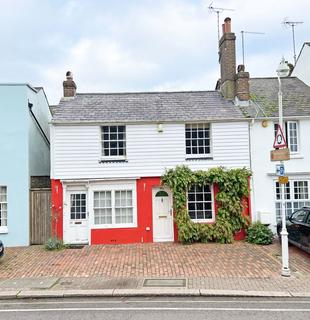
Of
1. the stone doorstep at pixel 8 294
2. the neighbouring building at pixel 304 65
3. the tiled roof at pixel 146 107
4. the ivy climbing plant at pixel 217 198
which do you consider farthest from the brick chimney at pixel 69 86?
the neighbouring building at pixel 304 65

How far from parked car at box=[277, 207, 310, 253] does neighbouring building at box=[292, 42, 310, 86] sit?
9196 mm

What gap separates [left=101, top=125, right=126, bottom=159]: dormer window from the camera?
52.5 ft

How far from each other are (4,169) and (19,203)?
5.46 ft

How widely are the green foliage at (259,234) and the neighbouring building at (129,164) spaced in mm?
1676

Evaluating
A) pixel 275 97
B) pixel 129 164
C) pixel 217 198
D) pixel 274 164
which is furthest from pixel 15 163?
pixel 275 97

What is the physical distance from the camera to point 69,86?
17484 millimetres

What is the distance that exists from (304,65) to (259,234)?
35.9ft

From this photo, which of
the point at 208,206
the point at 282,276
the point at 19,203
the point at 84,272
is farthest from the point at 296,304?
the point at 19,203

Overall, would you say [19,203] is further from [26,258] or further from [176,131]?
[176,131]

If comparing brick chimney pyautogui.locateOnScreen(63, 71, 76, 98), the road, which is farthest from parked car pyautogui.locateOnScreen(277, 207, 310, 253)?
brick chimney pyautogui.locateOnScreen(63, 71, 76, 98)

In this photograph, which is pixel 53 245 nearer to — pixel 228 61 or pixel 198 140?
pixel 198 140

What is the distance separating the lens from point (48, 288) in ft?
31.6

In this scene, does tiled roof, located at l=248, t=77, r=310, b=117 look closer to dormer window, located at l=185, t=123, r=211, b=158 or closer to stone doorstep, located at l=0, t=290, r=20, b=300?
dormer window, located at l=185, t=123, r=211, b=158

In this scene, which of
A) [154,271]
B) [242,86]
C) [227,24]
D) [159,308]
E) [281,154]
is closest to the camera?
[159,308]
